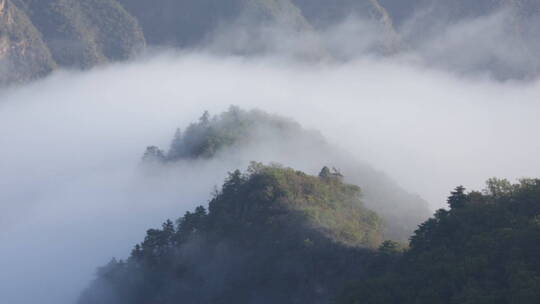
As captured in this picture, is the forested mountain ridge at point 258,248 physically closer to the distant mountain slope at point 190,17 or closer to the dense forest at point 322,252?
the dense forest at point 322,252

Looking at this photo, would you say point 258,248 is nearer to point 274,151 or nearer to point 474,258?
point 474,258

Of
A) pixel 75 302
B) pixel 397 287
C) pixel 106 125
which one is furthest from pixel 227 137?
pixel 106 125

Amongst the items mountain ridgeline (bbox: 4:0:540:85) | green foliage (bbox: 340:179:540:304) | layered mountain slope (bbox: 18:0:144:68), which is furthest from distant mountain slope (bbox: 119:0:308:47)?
green foliage (bbox: 340:179:540:304)

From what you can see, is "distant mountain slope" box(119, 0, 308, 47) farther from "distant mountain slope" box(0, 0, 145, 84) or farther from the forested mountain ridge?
the forested mountain ridge

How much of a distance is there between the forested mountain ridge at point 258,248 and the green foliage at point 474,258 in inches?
150

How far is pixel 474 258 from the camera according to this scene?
55.7 m

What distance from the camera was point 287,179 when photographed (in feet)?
240

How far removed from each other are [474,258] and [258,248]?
1429 centimetres

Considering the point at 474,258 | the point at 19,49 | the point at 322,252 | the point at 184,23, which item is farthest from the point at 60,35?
the point at 474,258

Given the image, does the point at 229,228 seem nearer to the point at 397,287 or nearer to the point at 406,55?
the point at 397,287

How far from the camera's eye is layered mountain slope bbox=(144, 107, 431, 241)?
278 feet

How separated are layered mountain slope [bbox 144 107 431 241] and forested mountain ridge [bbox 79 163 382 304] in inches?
231

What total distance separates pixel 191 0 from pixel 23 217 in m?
75.7

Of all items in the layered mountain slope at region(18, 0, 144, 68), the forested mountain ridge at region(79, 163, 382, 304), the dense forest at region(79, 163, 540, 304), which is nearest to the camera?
the dense forest at region(79, 163, 540, 304)
